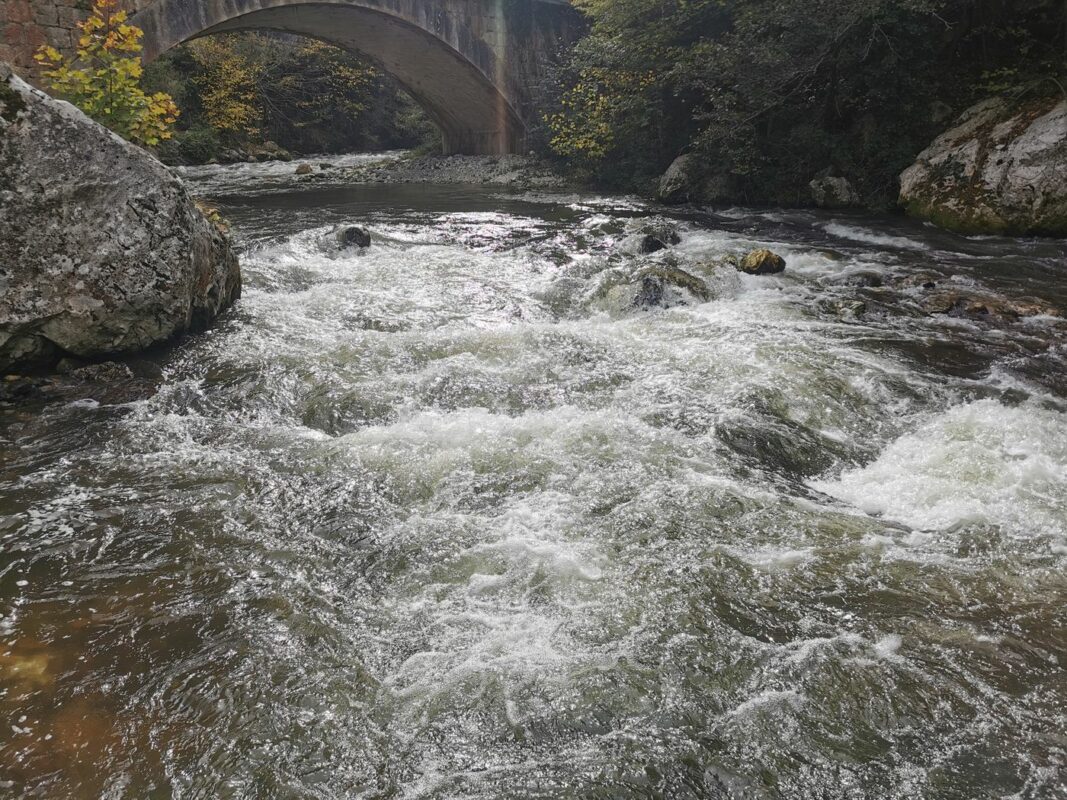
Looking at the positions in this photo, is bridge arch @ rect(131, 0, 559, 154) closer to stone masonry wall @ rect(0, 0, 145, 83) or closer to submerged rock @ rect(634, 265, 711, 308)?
stone masonry wall @ rect(0, 0, 145, 83)

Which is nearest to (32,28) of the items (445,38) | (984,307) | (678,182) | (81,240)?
(81,240)


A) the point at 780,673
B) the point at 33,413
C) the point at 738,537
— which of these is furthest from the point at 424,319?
the point at 780,673

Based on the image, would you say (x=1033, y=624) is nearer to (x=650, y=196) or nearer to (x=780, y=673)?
(x=780, y=673)

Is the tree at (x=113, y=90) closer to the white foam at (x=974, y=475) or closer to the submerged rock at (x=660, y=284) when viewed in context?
the submerged rock at (x=660, y=284)

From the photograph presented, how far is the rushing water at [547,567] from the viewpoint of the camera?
2.13 meters

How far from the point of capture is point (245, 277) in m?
7.51

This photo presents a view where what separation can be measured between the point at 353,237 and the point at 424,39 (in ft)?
33.0

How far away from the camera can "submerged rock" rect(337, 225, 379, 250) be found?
8984mm

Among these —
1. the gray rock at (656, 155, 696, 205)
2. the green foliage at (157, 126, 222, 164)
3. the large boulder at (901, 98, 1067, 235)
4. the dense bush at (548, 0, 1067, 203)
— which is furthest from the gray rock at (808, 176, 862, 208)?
the green foliage at (157, 126, 222, 164)

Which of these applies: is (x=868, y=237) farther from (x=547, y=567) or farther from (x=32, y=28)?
(x=32, y=28)

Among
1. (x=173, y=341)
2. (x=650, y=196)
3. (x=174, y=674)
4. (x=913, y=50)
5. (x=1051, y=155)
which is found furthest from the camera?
(x=650, y=196)

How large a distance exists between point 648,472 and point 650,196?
11715mm

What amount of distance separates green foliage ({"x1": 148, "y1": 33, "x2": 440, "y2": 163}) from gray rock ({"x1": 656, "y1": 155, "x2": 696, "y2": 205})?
11520 millimetres

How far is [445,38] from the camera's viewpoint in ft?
54.7
